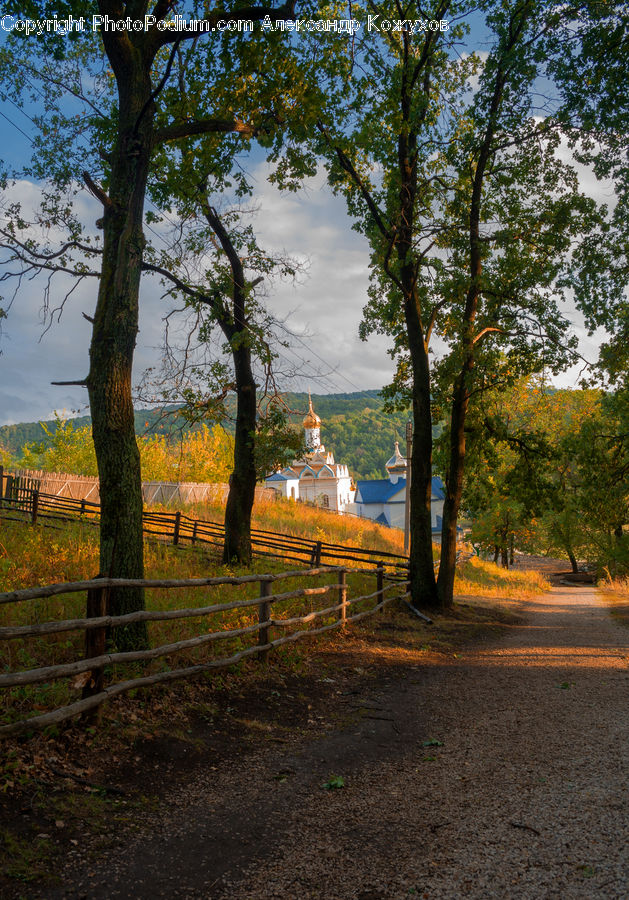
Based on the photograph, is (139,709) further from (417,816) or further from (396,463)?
(396,463)

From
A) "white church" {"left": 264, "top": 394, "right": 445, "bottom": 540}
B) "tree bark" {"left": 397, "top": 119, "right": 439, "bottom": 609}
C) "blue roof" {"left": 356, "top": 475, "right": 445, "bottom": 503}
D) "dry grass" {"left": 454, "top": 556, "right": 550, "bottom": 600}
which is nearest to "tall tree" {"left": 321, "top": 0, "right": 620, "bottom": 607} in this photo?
"tree bark" {"left": 397, "top": 119, "right": 439, "bottom": 609}

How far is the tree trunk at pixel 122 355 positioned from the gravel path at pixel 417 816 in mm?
2781

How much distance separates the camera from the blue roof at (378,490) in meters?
80.2

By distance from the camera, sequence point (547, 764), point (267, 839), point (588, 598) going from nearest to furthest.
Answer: point (267, 839)
point (547, 764)
point (588, 598)

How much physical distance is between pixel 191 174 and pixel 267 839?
995 centimetres

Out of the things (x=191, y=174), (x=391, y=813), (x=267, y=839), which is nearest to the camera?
(x=267, y=839)

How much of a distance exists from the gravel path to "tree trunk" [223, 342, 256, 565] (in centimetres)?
842

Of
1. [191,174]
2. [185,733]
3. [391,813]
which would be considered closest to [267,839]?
[391,813]

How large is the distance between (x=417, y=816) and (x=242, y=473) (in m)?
11.8

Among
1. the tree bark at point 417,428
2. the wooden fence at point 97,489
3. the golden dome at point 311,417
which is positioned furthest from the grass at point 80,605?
the wooden fence at point 97,489

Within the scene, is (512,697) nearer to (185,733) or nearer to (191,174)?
(185,733)

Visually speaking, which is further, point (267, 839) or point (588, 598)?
point (588, 598)

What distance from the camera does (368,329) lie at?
19016 millimetres

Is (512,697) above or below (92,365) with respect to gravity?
below
